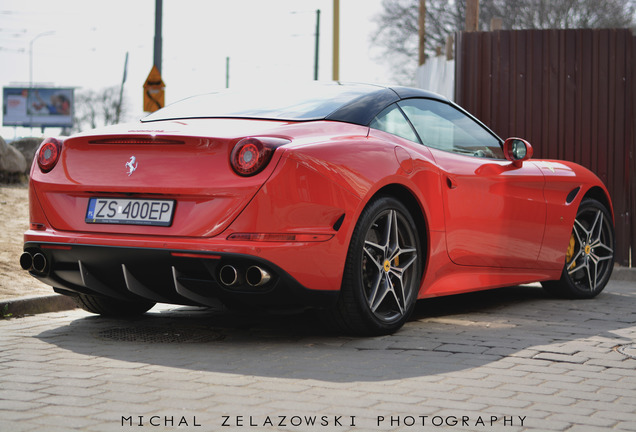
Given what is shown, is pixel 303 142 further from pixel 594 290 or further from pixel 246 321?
pixel 594 290

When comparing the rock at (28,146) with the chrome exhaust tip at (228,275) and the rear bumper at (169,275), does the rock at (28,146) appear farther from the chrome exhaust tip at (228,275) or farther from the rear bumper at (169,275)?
the chrome exhaust tip at (228,275)

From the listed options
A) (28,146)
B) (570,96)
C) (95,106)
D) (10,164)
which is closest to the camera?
(570,96)

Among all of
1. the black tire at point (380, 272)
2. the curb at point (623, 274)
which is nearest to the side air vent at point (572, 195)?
the black tire at point (380, 272)

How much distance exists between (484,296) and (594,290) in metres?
0.86

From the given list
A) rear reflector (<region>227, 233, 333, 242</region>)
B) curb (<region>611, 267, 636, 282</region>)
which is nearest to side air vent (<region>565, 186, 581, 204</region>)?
curb (<region>611, 267, 636, 282</region>)

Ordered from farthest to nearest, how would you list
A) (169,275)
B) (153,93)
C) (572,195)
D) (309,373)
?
(153,93) < (572,195) < (169,275) < (309,373)

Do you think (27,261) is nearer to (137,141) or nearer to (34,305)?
(137,141)

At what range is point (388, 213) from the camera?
516cm

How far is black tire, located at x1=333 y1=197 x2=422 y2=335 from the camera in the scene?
4.90m

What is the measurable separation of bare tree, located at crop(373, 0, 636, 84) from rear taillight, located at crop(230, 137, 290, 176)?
→ 36.0 metres

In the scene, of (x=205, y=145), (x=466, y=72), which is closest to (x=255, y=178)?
(x=205, y=145)

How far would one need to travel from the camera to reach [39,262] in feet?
16.4

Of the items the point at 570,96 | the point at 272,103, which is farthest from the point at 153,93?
the point at 272,103

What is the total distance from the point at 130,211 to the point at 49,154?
2.30 ft
